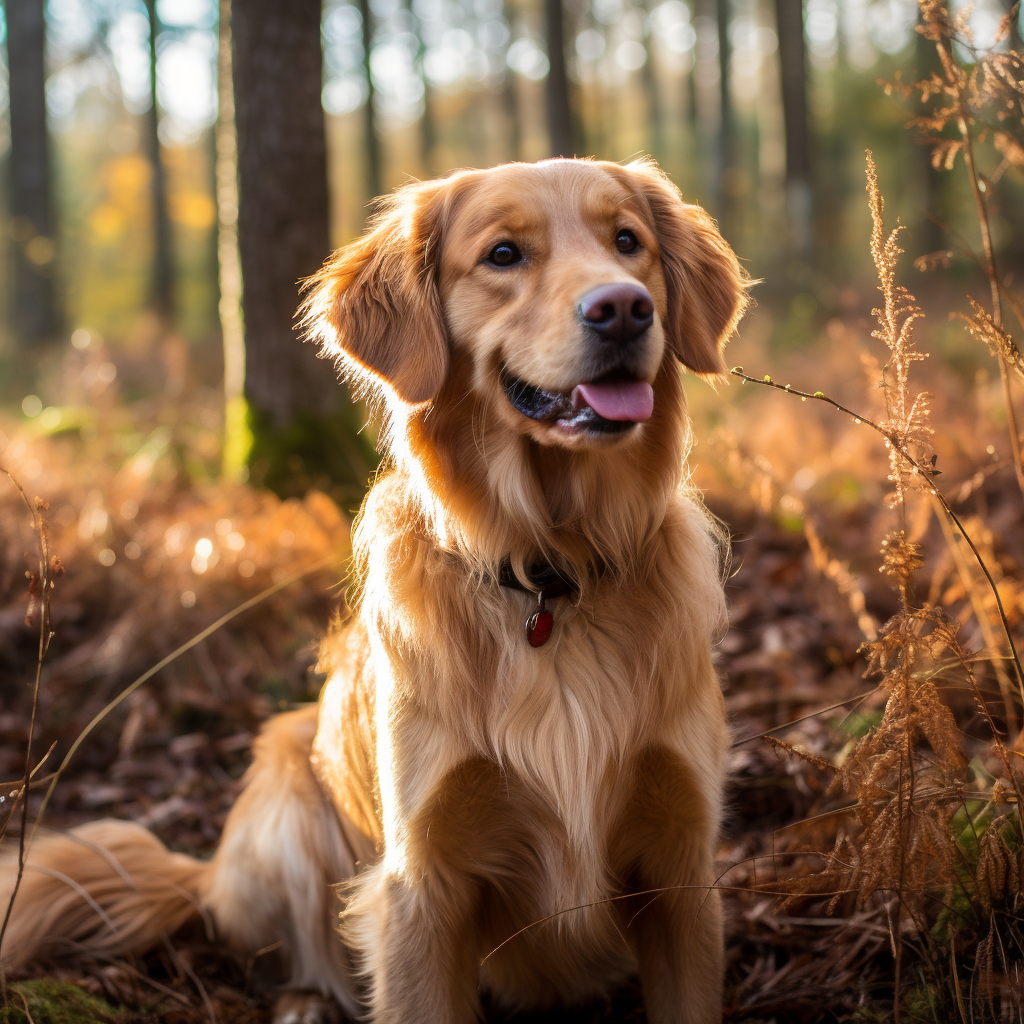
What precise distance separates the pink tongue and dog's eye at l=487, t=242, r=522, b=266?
44cm

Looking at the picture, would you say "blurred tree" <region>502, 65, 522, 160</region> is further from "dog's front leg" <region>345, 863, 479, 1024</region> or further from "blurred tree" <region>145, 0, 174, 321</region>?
"dog's front leg" <region>345, 863, 479, 1024</region>

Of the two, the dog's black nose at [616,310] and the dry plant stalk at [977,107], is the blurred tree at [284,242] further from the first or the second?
the dry plant stalk at [977,107]

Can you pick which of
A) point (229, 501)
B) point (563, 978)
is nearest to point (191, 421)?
point (229, 501)

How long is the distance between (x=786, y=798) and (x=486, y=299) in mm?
1991

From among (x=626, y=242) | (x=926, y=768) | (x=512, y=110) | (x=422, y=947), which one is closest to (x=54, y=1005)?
(x=422, y=947)

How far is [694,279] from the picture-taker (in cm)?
241

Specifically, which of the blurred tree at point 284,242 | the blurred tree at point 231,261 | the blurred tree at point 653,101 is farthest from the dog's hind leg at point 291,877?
the blurred tree at point 653,101

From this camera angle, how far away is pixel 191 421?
801 cm

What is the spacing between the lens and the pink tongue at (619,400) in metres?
1.97

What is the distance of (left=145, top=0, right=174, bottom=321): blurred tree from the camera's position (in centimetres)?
1784

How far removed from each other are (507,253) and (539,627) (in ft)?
3.02

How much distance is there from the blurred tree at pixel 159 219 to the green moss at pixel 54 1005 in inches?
675

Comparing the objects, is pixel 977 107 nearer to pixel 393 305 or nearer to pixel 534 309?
pixel 534 309

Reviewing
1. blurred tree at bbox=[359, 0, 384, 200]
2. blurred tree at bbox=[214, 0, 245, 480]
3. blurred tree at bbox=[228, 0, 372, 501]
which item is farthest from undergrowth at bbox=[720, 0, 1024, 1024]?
blurred tree at bbox=[359, 0, 384, 200]
